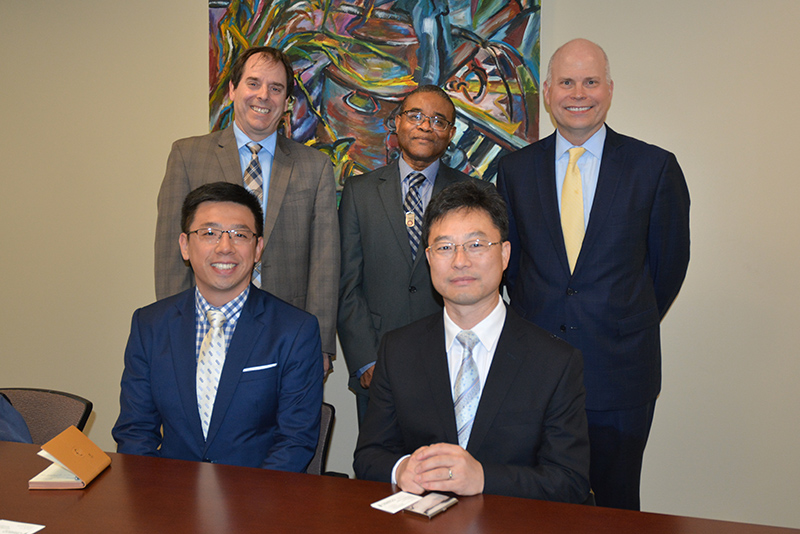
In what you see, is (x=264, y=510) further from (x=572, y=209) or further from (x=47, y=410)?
(x=572, y=209)

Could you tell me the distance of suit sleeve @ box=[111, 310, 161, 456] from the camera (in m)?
2.28

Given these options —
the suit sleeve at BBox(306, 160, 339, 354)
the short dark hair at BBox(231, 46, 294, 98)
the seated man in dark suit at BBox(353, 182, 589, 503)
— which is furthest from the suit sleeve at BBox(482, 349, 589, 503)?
the short dark hair at BBox(231, 46, 294, 98)

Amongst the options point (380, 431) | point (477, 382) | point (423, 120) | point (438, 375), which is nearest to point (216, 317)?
point (380, 431)

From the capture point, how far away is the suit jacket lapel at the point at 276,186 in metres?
3.05

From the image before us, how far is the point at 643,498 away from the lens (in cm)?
365

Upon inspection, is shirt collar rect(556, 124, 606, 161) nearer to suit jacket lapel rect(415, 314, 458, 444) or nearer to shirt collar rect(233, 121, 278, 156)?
suit jacket lapel rect(415, 314, 458, 444)

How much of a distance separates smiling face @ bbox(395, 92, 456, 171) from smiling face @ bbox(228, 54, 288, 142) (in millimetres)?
575

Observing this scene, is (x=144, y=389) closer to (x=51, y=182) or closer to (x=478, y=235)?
(x=478, y=235)

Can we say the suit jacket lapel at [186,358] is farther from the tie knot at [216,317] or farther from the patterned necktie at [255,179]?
the patterned necktie at [255,179]

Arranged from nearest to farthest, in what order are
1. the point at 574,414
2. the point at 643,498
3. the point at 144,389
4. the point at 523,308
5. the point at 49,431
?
the point at 574,414, the point at 144,389, the point at 49,431, the point at 523,308, the point at 643,498

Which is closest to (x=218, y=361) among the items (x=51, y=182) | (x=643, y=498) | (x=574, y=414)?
(x=574, y=414)

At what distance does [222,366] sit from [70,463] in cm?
69

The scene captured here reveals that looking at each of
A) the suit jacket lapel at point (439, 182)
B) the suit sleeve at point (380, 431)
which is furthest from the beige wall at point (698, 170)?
the suit sleeve at point (380, 431)

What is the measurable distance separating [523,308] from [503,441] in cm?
100
